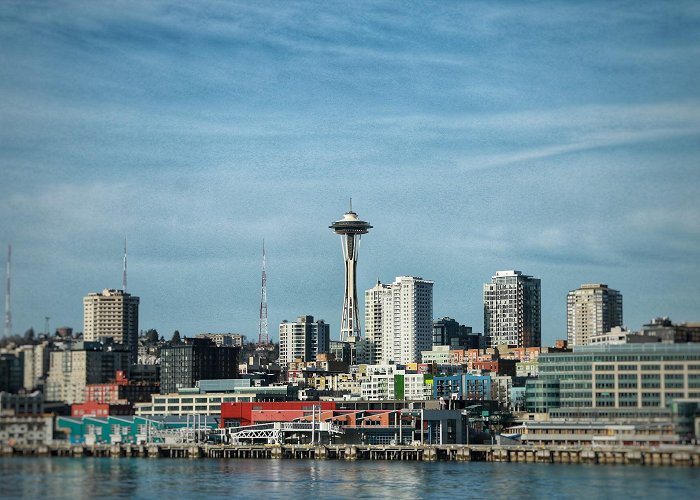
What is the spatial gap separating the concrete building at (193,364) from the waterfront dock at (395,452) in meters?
46.1

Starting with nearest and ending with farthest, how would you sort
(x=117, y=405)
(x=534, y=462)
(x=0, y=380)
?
(x=0, y=380) < (x=534, y=462) < (x=117, y=405)

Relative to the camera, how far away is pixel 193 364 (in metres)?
184

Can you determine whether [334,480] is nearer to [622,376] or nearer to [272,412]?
[622,376]

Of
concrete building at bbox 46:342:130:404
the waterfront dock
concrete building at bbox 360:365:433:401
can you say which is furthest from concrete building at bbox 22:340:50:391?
concrete building at bbox 360:365:433:401

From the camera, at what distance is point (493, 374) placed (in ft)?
612

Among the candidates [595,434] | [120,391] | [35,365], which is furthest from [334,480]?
[120,391]

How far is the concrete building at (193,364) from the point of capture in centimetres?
18150

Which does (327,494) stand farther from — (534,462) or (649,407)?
(649,407)

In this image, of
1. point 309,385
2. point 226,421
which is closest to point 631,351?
point 226,421

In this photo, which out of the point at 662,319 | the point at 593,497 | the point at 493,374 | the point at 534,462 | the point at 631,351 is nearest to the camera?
the point at 593,497

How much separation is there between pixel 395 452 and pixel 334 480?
28.2 metres

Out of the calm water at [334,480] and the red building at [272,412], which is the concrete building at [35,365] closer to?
the calm water at [334,480]

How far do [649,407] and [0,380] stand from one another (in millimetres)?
52179

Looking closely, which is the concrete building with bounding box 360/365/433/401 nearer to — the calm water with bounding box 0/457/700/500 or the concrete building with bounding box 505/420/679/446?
the concrete building with bounding box 505/420/679/446
